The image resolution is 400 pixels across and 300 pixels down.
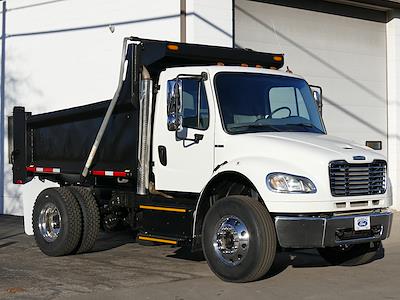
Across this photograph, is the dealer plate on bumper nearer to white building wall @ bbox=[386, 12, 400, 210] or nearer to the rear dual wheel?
the rear dual wheel

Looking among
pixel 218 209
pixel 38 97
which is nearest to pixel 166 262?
pixel 218 209

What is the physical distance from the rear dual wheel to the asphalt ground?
0.19m

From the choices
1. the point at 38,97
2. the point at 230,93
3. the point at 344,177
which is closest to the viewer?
the point at 344,177

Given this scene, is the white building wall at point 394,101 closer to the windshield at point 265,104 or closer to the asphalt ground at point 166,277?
the asphalt ground at point 166,277

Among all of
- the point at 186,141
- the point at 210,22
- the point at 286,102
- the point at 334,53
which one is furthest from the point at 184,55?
the point at 334,53

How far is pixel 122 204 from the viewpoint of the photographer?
35.4 feet

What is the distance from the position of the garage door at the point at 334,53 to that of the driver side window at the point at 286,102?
5791 mm

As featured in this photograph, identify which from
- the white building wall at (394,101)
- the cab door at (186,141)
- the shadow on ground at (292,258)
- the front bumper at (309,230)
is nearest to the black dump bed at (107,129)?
the cab door at (186,141)

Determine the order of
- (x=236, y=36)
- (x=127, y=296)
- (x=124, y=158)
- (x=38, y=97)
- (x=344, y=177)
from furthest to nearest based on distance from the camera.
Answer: (x=38, y=97) → (x=236, y=36) → (x=124, y=158) → (x=344, y=177) → (x=127, y=296)

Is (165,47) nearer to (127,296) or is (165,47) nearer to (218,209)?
(218,209)

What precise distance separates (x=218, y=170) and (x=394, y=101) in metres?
10.8

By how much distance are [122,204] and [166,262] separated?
104cm

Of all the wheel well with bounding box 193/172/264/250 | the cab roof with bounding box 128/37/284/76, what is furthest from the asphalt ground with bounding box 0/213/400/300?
the cab roof with bounding box 128/37/284/76

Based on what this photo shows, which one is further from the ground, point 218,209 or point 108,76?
point 108,76
